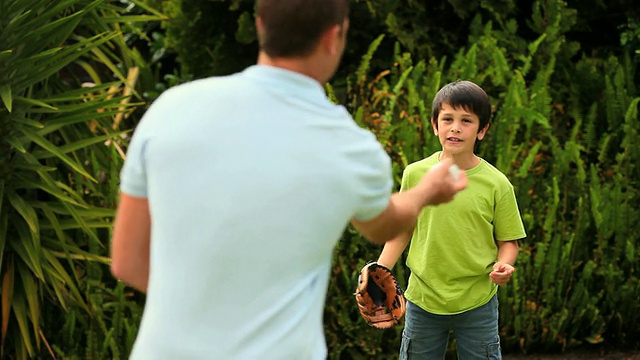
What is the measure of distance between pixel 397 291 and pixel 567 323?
8.59 ft

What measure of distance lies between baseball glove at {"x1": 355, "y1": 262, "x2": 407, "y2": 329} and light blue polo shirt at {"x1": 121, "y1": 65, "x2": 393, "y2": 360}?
1.23m

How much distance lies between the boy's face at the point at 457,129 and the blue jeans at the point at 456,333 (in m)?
0.62

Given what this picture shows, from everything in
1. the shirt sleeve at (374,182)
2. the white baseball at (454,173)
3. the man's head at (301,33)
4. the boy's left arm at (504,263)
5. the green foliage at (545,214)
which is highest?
the man's head at (301,33)

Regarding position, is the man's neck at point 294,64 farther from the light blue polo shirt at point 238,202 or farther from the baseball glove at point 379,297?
the baseball glove at point 379,297

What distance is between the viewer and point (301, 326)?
2240 millimetres

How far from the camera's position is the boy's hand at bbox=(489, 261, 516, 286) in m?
3.74

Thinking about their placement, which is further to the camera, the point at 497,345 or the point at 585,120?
the point at 585,120

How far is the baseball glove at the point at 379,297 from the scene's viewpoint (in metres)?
3.43

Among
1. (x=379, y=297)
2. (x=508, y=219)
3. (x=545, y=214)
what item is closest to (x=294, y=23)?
(x=379, y=297)

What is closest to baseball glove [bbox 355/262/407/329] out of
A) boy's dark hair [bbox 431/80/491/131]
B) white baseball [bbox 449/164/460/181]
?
boy's dark hair [bbox 431/80/491/131]

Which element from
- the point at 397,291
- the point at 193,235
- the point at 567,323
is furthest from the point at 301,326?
the point at 567,323

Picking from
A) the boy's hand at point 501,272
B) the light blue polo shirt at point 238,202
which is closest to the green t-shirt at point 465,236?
the boy's hand at point 501,272

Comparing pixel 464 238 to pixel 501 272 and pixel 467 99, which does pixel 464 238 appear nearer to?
pixel 501 272

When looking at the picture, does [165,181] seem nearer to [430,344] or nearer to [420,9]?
[430,344]
